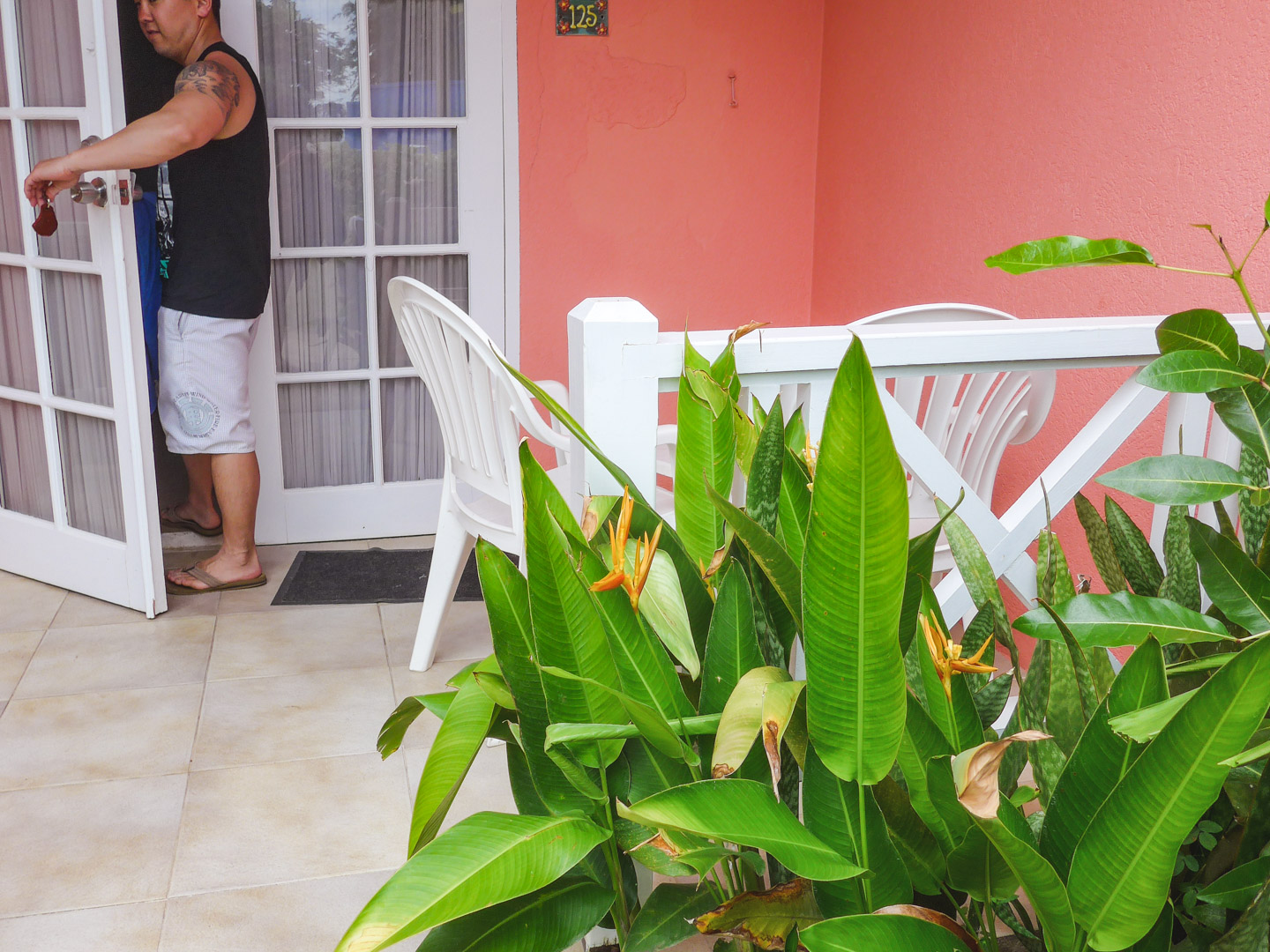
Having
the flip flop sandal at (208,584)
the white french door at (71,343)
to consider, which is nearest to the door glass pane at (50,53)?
the white french door at (71,343)

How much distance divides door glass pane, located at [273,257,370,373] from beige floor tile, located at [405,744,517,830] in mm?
1683

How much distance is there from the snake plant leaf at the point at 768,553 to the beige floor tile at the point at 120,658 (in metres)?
2.11

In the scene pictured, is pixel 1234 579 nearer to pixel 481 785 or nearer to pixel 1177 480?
pixel 1177 480

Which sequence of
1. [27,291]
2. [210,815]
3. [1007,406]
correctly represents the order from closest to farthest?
1. [210,815]
2. [1007,406]
3. [27,291]

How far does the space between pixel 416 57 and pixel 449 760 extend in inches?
119

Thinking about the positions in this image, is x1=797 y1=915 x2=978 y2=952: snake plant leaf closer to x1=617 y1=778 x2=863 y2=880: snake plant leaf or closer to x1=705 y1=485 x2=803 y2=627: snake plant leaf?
x1=617 y1=778 x2=863 y2=880: snake plant leaf

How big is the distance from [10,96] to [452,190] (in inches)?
49.7

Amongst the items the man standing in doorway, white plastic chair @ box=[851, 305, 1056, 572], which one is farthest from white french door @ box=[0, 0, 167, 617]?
white plastic chair @ box=[851, 305, 1056, 572]

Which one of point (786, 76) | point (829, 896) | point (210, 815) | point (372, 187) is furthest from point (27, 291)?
point (829, 896)

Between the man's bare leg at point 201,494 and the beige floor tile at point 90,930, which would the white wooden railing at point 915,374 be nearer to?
the beige floor tile at point 90,930

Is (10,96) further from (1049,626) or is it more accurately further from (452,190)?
(1049,626)

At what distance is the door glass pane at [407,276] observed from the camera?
3582 millimetres

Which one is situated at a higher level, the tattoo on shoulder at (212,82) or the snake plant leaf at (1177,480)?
the tattoo on shoulder at (212,82)

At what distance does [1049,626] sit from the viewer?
0.82 meters
